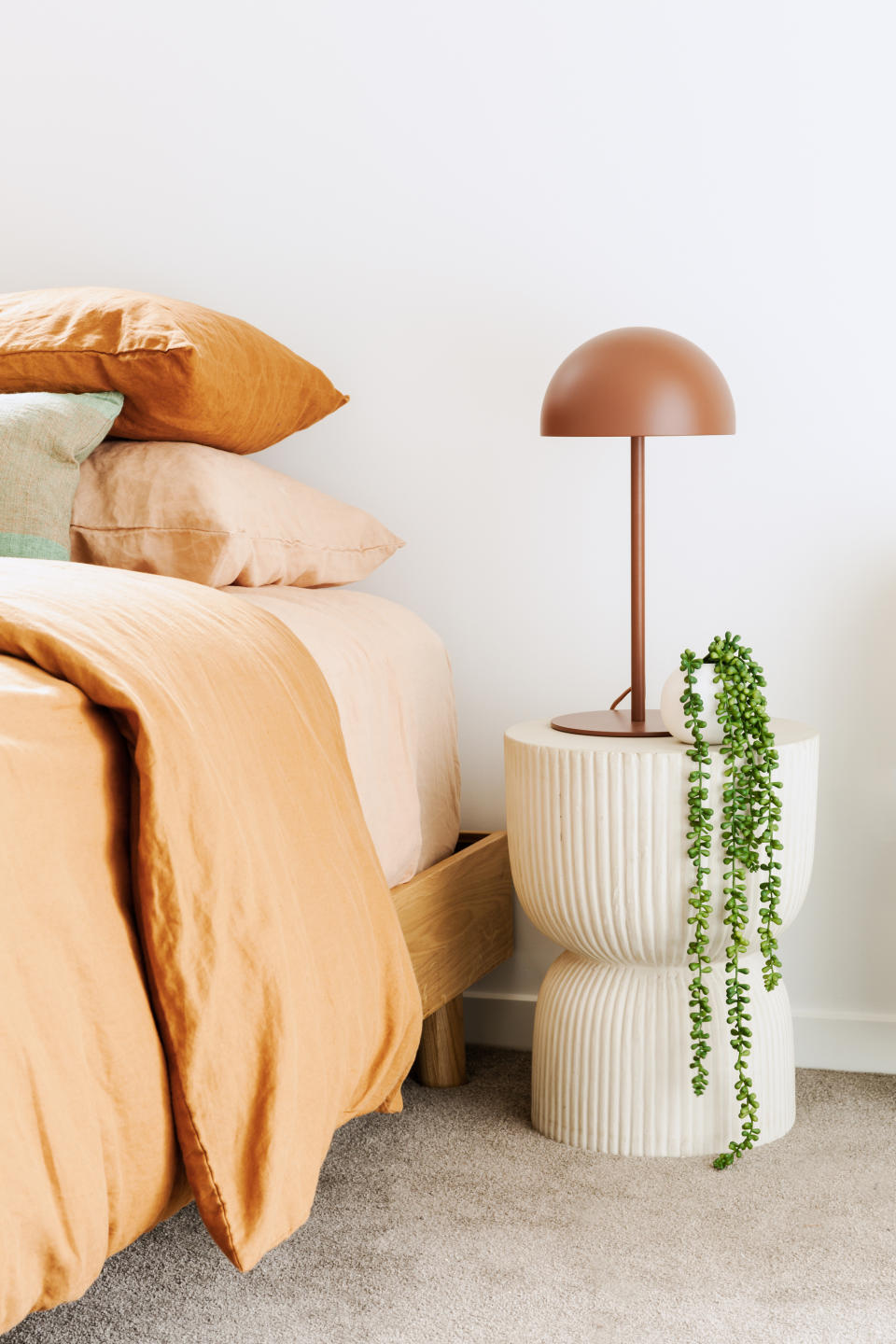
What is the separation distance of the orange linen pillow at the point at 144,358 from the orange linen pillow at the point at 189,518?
0.04 metres

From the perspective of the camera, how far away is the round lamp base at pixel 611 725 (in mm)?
1601

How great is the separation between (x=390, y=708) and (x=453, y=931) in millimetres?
319

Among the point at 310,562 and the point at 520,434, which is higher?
Answer: the point at 520,434

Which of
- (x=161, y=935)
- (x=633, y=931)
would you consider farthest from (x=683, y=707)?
(x=161, y=935)

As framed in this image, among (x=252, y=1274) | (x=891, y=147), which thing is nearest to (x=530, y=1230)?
(x=252, y=1274)

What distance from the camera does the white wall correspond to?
6.09ft

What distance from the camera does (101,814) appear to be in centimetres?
101

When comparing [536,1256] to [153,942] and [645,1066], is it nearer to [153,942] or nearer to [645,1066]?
[645,1066]

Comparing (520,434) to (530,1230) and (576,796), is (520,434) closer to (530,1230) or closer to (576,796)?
(576,796)

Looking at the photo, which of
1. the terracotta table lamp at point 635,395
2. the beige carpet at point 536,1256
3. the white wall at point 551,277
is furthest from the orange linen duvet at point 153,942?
the white wall at point 551,277

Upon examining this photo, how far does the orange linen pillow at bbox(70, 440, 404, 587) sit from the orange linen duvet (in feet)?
1.28

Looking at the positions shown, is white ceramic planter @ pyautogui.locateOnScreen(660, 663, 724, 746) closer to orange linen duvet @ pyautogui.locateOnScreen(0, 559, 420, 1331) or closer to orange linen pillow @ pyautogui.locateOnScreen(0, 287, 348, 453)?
orange linen duvet @ pyautogui.locateOnScreen(0, 559, 420, 1331)

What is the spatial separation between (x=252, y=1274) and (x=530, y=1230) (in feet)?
0.96

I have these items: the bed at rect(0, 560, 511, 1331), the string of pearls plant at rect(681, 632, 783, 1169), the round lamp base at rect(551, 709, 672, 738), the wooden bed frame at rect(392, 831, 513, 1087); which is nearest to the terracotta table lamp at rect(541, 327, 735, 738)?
the round lamp base at rect(551, 709, 672, 738)
